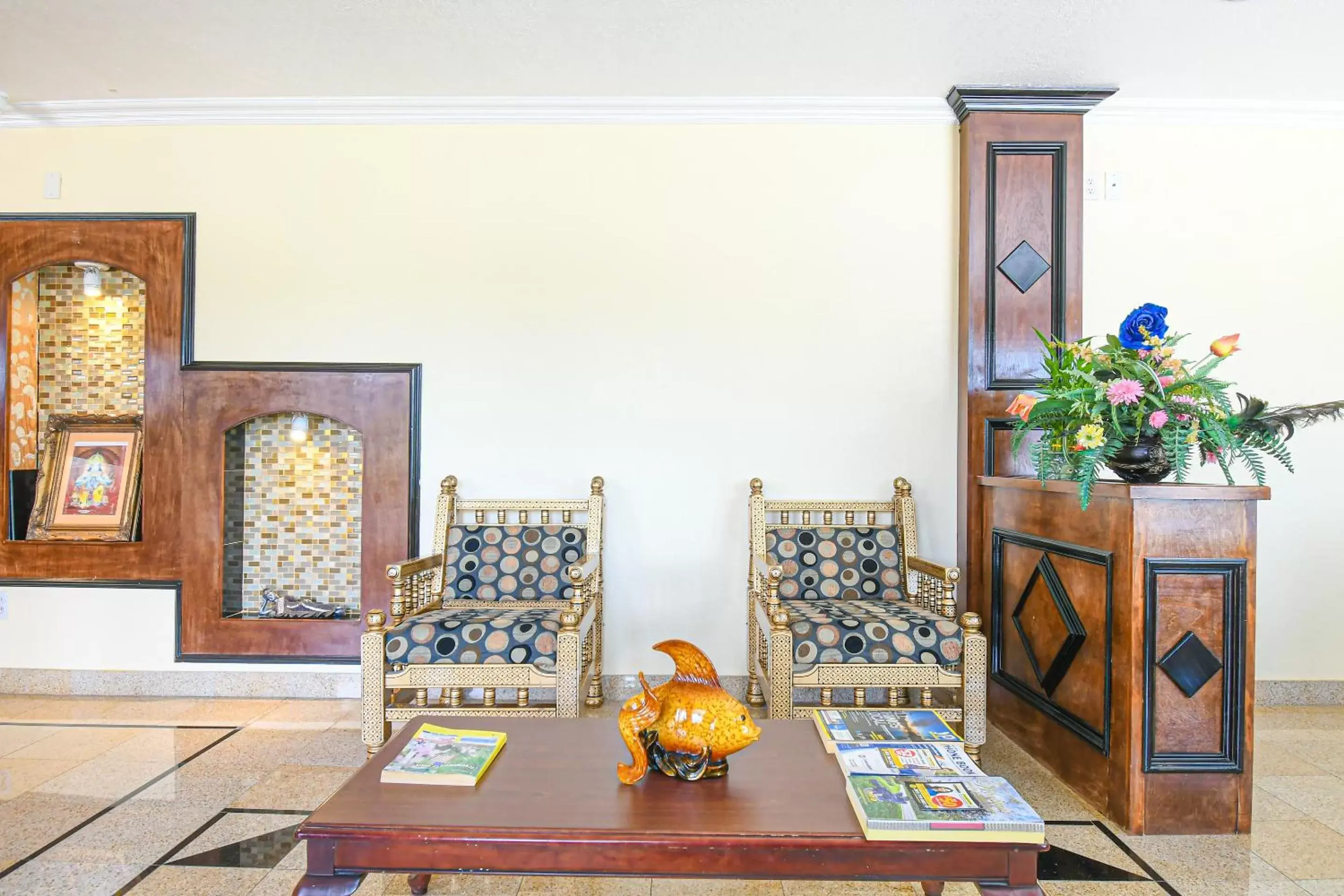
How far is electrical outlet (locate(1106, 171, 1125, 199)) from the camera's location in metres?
3.43

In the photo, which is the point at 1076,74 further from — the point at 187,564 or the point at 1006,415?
the point at 187,564

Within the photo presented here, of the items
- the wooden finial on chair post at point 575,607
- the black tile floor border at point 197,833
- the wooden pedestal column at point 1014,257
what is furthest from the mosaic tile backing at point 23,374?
the wooden pedestal column at point 1014,257

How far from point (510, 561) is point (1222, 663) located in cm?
257

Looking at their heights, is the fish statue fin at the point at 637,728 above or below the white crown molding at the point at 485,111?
below

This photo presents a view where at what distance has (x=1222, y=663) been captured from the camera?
2.12 meters

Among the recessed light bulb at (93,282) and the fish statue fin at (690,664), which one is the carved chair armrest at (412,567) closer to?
the fish statue fin at (690,664)

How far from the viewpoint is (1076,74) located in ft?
10.3

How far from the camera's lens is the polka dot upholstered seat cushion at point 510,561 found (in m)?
3.12

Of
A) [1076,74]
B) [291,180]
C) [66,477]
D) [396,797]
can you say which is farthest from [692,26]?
[66,477]

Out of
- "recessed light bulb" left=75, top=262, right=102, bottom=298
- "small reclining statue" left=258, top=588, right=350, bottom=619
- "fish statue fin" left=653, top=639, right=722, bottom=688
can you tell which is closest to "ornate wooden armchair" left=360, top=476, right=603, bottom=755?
"small reclining statue" left=258, top=588, right=350, bottom=619

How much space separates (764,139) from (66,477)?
377 cm

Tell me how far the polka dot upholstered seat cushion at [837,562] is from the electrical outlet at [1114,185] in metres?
1.95

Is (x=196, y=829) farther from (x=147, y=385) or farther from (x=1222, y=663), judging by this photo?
(x=1222, y=663)

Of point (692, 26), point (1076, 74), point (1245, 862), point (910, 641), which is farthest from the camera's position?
point (1076, 74)
